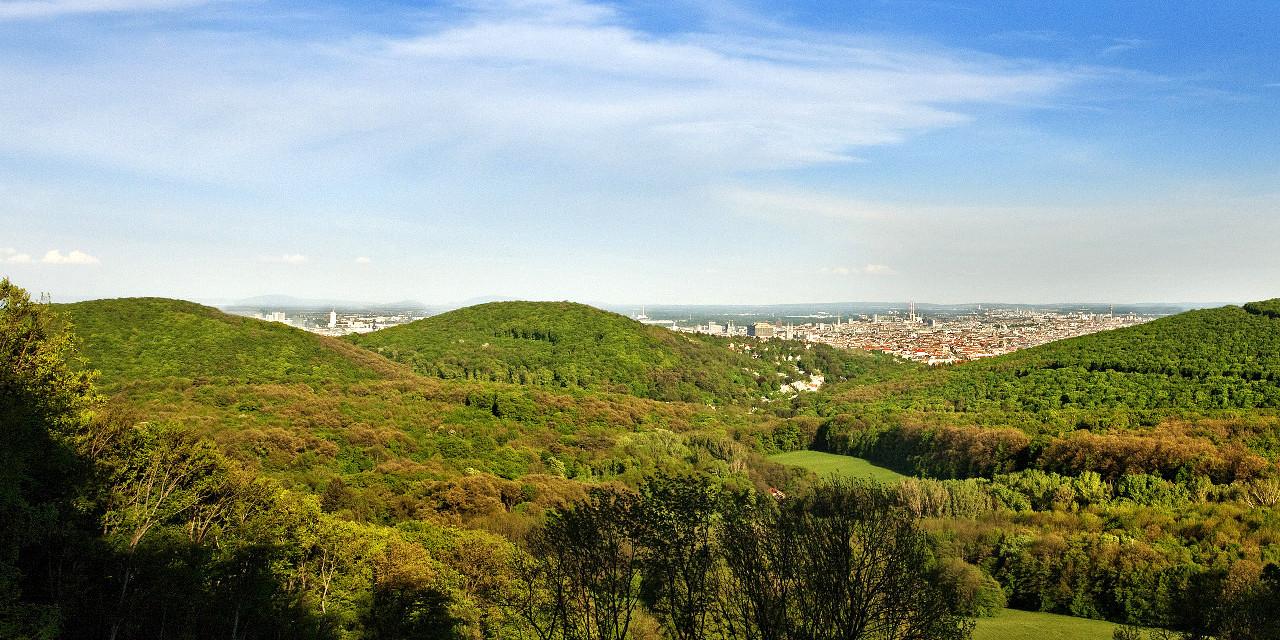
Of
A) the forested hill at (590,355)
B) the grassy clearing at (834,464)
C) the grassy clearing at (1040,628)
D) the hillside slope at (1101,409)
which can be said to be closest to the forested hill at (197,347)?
the forested hill at (590,355)

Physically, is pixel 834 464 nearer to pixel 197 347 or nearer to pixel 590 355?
pixel 590 355

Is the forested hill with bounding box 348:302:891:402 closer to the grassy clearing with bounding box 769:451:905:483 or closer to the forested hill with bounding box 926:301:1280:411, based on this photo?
the grassy clearing with bounding box 769:451:905:483

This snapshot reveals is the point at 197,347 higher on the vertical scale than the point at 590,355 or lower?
higher

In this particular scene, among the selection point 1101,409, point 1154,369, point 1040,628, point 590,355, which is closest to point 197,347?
point 590,355

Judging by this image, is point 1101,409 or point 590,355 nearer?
point 1101,409

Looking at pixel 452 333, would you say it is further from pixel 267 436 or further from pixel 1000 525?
pixel 1000 525

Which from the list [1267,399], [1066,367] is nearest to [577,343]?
[1066,367]
